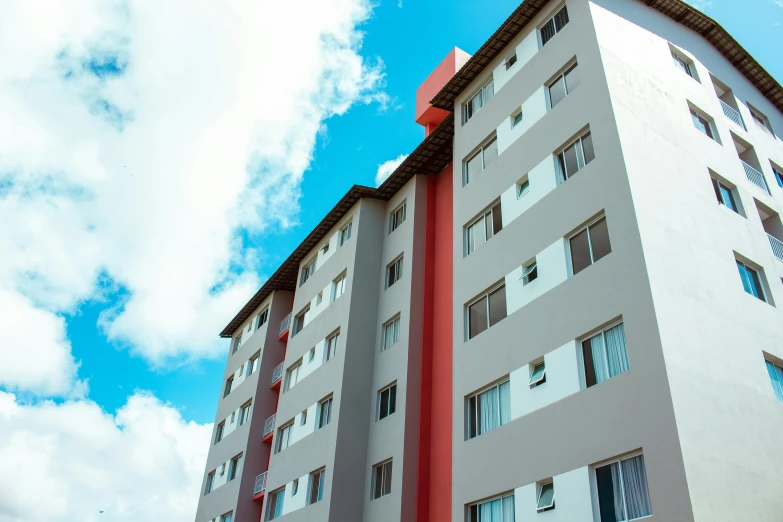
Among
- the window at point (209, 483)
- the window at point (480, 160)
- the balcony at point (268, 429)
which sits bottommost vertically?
the window at point (209, 483)

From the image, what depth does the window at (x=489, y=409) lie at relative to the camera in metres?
18.8

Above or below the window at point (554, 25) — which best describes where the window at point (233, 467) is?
below

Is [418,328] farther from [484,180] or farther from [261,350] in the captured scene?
[261,350]

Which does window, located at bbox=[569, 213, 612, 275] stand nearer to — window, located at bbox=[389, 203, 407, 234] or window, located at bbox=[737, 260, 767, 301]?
window, located at bbox=[737, 260, 767, 301]

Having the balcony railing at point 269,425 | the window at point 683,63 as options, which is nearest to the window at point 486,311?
the window at point 683,63

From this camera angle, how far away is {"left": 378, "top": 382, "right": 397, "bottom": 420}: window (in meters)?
26.7

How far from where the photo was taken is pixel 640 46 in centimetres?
2288

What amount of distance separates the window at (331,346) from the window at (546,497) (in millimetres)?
15871

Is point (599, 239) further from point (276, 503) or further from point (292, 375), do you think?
point (292, 375)

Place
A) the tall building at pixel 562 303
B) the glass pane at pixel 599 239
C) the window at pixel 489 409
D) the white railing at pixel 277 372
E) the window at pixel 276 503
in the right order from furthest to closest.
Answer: the white railing at pixel 277 372 → the window at pixel 276 503 → the window at pixel 489 409 → the glass pane at pixel 599 239 → the tall building at pixel 562 303

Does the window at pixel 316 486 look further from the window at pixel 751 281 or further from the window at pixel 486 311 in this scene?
the window at pixel 751 281

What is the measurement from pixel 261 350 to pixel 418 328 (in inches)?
624

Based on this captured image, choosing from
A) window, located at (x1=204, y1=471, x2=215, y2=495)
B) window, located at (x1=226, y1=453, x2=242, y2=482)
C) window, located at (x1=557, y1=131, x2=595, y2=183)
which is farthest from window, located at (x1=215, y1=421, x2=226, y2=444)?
window, located at (x1=557, y1=131, x2=595, y2=183)

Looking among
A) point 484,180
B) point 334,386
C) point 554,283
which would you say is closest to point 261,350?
point 334,386
